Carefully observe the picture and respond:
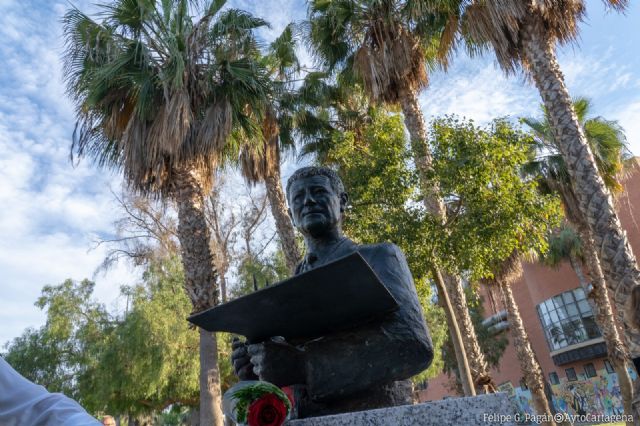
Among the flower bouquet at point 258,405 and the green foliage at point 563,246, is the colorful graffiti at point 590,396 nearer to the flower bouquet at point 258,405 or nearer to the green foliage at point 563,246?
the green foliage at point 563,246

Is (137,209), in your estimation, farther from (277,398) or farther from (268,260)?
(277,398)

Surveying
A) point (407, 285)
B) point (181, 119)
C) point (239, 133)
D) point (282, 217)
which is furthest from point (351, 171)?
point (407, 285)

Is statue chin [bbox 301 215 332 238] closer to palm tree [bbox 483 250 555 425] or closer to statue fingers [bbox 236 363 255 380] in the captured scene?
statue fingers [bbox 236 363 255 380]

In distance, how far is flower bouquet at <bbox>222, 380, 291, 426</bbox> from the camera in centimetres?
150

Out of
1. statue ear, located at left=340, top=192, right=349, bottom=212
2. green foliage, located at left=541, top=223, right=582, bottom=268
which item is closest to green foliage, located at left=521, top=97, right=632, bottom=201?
green foliage, located at left=541, top=223, right=582, bottom=268

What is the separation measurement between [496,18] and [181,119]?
18.9ft

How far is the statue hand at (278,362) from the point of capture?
1.87 m

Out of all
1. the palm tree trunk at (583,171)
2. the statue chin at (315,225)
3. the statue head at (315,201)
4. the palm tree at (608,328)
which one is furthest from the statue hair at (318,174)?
the palm tree at (608,328)

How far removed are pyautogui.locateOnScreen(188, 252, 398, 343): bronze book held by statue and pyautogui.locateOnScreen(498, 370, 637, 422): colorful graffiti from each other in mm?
26333

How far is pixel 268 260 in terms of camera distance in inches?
759

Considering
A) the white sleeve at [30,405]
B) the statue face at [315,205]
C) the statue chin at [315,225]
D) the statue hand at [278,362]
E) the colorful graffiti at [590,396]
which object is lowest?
the colorful graffiti at [590,396]

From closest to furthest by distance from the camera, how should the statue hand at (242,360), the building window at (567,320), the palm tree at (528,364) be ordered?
the statue hand at (242,360), the palm tree at (528,364), the building window at (567,320)

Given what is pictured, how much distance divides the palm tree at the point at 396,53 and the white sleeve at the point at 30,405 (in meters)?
9.40

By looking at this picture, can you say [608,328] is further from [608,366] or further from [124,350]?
[608,366]
